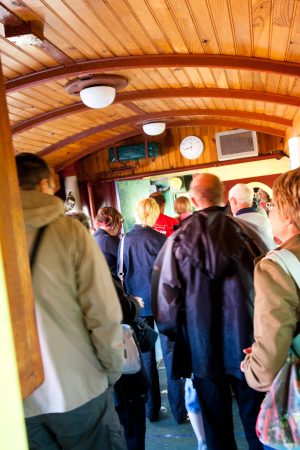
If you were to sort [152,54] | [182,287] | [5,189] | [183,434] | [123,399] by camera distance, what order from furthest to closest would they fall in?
[152,54]
[183,434]
[123,399]
[182,287]
[5,189]

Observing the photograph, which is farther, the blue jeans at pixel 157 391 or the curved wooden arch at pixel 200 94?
the curved wooden arch at pixel 200 94

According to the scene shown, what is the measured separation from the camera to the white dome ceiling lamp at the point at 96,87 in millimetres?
4199

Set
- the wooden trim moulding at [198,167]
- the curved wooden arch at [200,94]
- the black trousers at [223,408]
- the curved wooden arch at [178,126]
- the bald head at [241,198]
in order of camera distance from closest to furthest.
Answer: the black trousers at [223,408], the bald head at [241,198], the curved wooden arch at [200,94], the curved wooden arch at [178,126], the wooden trim moulding at [198,167]

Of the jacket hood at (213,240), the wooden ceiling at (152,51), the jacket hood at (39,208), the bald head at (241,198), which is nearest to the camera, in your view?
the jacket hood at (39,208)

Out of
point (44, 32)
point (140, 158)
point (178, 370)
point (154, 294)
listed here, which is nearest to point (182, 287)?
point (154, 294)

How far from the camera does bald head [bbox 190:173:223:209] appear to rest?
230cm

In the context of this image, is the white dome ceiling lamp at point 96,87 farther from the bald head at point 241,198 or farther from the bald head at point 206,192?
the bald head at point 206,192

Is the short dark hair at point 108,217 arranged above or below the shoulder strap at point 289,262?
above

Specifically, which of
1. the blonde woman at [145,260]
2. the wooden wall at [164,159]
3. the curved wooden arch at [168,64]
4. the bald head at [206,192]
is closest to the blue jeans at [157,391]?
the blonde woman at [145,260]

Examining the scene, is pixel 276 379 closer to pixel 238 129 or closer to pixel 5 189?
pixel 5 189

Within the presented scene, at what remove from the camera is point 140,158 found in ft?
29.3

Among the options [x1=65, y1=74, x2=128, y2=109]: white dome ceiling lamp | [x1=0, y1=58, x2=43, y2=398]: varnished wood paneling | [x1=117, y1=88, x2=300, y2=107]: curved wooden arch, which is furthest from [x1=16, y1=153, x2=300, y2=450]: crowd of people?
[x1=117, y1=88, x2=300, y2=107]: curved wooden arch

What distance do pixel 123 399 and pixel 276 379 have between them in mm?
1279

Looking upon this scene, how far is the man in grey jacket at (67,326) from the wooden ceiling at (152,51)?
5.60 ft
